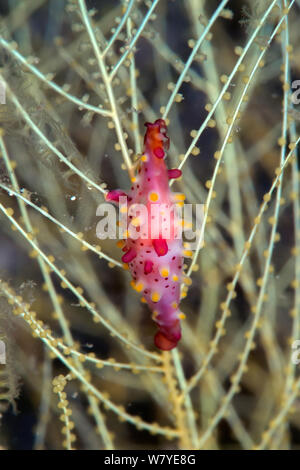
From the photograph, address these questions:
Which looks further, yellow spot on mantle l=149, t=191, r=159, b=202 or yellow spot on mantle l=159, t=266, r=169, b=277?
yellow spot on mantle l=159, t=266, r=169, b=277

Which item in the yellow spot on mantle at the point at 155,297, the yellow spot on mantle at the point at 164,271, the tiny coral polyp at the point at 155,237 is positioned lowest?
A: the yellow spot on mantle at the point at 155,297

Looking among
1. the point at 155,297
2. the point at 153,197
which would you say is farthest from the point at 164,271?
the point at 153,197

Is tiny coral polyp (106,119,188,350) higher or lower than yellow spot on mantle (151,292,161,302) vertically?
higher

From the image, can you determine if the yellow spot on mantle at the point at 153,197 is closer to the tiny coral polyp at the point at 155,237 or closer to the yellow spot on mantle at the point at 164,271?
the tiny coral polyp at the point at 155,237

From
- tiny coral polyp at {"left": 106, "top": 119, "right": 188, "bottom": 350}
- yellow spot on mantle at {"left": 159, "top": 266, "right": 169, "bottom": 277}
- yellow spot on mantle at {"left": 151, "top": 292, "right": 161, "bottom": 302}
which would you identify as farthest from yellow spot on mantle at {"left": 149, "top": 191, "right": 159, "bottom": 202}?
yellow spot on mantle at {"left": 151, "top": 292, "right": 161, "bottom": 302}

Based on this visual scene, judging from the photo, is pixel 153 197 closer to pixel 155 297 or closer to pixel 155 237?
pixel 155 237

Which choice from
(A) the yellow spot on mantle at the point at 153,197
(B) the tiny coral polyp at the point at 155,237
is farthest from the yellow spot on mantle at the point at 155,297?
(A) the yellow spot on mantle at the point at 153,197

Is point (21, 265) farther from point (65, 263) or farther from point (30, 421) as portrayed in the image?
point (30, 421)

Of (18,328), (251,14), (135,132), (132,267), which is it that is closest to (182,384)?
(132,267)

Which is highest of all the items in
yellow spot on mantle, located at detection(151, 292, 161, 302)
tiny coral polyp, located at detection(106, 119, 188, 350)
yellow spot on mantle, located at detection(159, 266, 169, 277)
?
tiny coral polyp, located at detection(106, 119, 188, 350)

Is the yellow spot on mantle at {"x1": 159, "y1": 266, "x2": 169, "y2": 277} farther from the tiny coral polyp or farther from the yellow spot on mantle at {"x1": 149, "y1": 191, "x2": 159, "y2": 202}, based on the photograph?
the yellow spot on mantle at {"x1": 149, "y1": 191, "x2": 159, "y2": 202}
